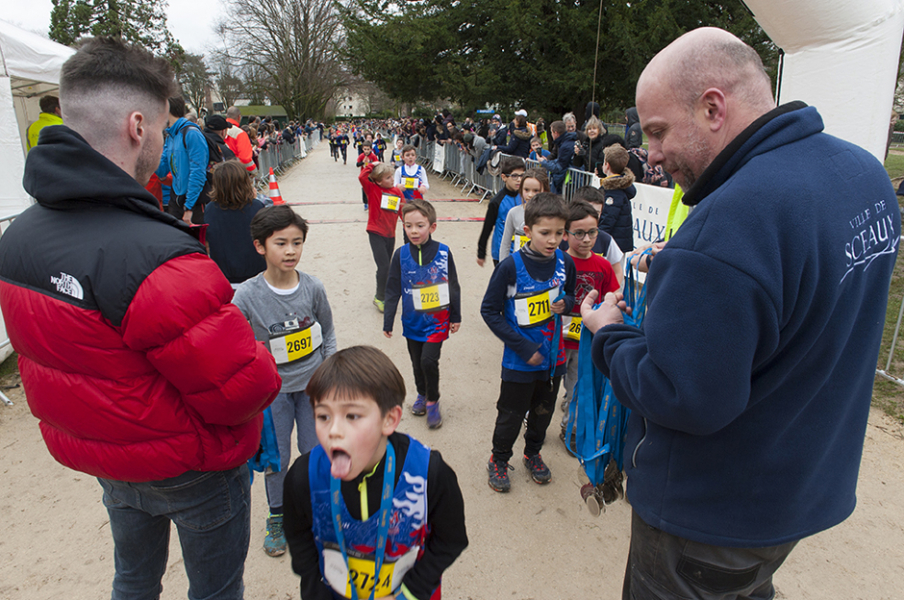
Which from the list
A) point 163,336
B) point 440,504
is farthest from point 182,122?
point 440,504

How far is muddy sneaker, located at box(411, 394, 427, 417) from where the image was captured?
13.6 feet

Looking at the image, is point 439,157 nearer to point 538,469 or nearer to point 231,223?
point 231,223

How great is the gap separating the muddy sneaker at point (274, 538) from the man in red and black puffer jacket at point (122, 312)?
1269 millimetres

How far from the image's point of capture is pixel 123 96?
4.88 feet

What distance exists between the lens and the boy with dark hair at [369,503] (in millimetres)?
1537

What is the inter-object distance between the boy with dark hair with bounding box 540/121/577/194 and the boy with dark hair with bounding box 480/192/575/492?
636 centimetres

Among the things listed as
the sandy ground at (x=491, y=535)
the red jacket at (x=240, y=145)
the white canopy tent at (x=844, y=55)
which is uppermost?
the white canopy tent at (x=844, y=55)

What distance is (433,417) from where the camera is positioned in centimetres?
397

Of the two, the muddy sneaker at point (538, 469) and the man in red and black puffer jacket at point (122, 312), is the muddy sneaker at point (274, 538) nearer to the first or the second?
the man in red and black puffer jacket at point (122, 312)

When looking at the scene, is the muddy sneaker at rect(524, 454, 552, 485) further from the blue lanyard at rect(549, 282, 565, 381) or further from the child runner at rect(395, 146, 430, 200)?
the child runner at rect(395, 146, 430, 200)

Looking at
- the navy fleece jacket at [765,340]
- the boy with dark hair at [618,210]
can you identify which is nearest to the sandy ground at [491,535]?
the navy fleece jacket at [765,340]

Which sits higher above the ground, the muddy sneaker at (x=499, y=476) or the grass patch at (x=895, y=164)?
the grass patch at (x=895, y=164)

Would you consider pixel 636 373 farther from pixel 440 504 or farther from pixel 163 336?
pixel 163 336

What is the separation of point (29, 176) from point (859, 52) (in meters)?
4.36
